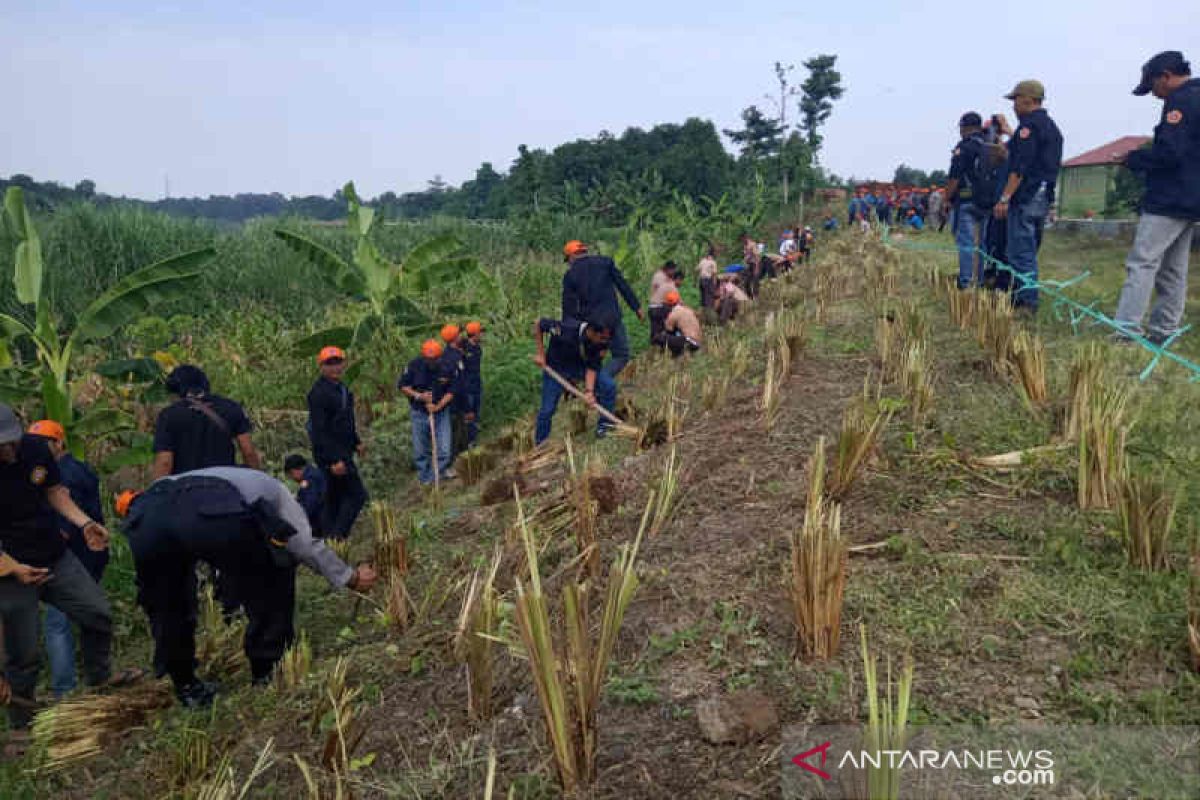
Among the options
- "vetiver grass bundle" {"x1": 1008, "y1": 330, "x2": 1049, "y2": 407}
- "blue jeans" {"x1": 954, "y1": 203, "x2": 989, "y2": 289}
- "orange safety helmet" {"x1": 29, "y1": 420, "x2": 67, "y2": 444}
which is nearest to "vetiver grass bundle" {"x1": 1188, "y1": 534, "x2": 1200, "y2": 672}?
"vetiver grass bundle" {"x1": 1008, "y1": 330, "x2": 1049, "y2": 407}

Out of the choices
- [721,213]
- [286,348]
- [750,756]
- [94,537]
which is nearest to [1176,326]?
[750,756]


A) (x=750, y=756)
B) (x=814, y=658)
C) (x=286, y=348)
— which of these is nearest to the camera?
(x=750, y=756)

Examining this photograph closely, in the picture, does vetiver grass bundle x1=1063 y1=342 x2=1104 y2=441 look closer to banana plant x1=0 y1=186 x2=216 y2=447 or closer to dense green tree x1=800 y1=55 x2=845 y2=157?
banana plant x1=0 y1=186 x2=216 y2=447

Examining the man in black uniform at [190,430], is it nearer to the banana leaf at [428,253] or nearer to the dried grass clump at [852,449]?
the dried grass clump at [852,449]

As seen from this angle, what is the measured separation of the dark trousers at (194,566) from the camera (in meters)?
3.47

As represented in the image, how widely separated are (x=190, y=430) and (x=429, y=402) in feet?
9.27

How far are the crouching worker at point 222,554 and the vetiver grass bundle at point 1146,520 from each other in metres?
3.04

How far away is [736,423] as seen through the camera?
536 cm

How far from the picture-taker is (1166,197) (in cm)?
500

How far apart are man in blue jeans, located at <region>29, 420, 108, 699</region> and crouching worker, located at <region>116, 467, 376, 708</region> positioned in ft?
2.57

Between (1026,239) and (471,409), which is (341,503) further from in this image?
(1026,239)

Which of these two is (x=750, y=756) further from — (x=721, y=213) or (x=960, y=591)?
(x=721, y=213)

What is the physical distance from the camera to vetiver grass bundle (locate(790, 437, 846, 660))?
253 cm

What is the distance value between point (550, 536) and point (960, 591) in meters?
2.06
